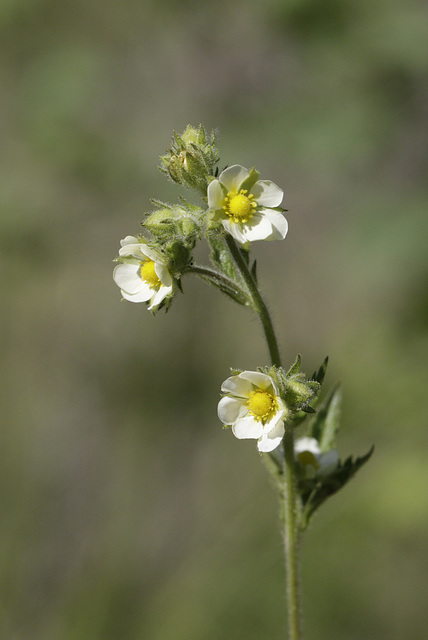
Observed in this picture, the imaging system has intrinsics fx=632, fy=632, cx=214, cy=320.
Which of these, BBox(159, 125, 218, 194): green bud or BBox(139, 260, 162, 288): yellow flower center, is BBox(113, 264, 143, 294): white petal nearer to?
BBox(139, 260, 162, 288): yellow flower center

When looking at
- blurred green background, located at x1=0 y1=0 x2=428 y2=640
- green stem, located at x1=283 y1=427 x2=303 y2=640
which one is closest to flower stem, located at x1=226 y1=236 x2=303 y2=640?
green stem, located at x1=283 y1=427 x2=303 y2=640

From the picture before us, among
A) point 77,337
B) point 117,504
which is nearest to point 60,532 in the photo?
point 117,504

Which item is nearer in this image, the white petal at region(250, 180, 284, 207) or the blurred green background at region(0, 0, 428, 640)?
the white petal at region(250, 180, 284, 207)

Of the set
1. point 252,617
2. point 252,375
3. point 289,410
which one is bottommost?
point 252,617

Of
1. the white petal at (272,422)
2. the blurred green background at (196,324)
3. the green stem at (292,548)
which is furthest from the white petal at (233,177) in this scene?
the blurred green background at (196,324)

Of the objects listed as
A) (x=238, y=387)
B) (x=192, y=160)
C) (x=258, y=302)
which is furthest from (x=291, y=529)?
(x=192, y=160)

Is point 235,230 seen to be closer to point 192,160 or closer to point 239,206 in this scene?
point 239,206

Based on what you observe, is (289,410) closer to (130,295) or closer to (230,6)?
(130,295)
